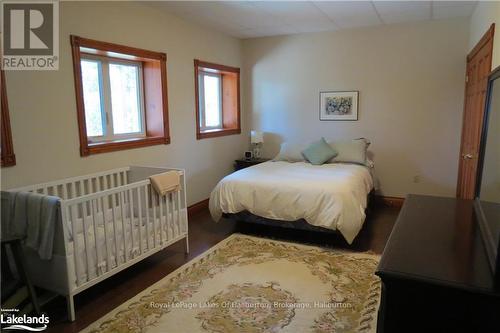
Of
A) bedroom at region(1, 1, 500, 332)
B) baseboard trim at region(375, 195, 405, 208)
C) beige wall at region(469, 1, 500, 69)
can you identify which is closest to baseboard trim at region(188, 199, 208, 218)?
bedroom at region(1, 1, 500, 332)

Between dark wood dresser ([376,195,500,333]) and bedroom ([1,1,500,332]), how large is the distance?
2 centimetres

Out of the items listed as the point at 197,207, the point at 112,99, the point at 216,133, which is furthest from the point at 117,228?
the point at 216,133

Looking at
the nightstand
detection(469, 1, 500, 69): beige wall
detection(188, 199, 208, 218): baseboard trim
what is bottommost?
detection(188, 199, 208, 218): baseboard trim

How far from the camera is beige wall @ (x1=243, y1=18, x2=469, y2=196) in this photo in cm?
449

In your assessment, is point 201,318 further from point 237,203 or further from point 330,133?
point 330,133

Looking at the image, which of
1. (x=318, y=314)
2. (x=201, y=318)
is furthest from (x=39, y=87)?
(x=318, y=314)

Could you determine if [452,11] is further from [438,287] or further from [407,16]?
[438,287]

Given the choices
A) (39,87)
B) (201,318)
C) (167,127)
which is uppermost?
(39,87)

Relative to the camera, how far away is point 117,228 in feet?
8.88

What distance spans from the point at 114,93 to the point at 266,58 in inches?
104

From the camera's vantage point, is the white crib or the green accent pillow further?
the green accent pillow

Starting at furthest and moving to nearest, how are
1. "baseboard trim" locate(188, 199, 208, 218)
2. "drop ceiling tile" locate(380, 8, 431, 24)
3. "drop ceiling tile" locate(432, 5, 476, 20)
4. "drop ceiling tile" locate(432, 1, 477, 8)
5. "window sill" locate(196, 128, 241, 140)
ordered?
"window sill" locate(196, 128, 241, 140) → "baseboard trim" locate(188, 199, 208, 218) → "drop ceiling tile" locate(380, 8, 431, 24) → "drop ceiling tile" locate(432, 5, 476, 20) → "drop ceiling tile" locate(432, 1, 477, 8)

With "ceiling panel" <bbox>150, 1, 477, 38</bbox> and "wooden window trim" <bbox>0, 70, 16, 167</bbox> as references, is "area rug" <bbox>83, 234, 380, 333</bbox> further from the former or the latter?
"ceiling panel" <bbox>150, 1, 477, 38</bbox>

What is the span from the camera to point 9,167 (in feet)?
8.48
